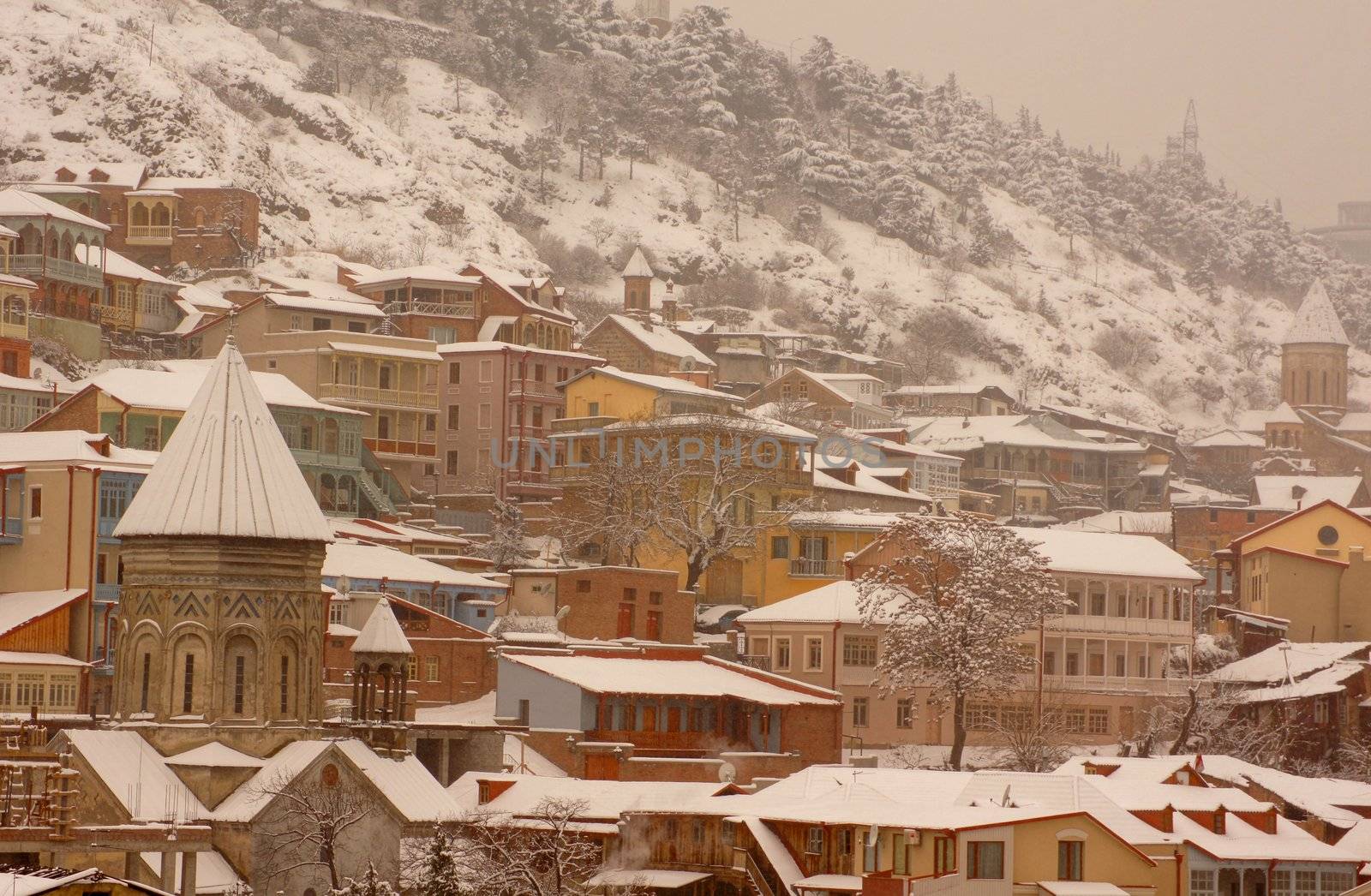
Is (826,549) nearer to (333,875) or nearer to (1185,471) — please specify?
(333,875)

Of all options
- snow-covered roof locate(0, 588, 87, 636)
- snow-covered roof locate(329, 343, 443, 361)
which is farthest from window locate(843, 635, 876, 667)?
snow-covered roof locate(329, 343, 443, 361)

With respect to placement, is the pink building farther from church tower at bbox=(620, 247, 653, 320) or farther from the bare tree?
the bare tree

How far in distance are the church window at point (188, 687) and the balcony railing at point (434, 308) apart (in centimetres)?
4935

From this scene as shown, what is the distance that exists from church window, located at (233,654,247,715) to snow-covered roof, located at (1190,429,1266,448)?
310 ft

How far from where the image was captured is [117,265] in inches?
3834

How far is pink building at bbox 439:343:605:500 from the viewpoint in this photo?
9288 cm

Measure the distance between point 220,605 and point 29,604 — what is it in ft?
49.9

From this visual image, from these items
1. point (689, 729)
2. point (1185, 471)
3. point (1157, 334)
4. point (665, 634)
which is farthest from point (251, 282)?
point (1157, 334)

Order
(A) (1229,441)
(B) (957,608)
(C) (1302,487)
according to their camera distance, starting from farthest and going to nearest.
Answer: (A) (1229,441)
(C) (1302,487)
(B) (957,608)

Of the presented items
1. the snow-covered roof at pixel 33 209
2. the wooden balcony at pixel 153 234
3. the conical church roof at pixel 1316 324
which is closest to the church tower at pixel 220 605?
the snow-covered roof at pixel 33 209

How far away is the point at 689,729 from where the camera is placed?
6525cm

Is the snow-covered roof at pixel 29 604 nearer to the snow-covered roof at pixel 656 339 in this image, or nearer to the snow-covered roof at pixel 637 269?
the snow-covered roof at pixel 656 339

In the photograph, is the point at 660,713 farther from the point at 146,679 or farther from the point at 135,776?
the point at 135,776

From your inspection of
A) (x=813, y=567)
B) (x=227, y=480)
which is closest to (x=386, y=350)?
(x=813, y=567)
